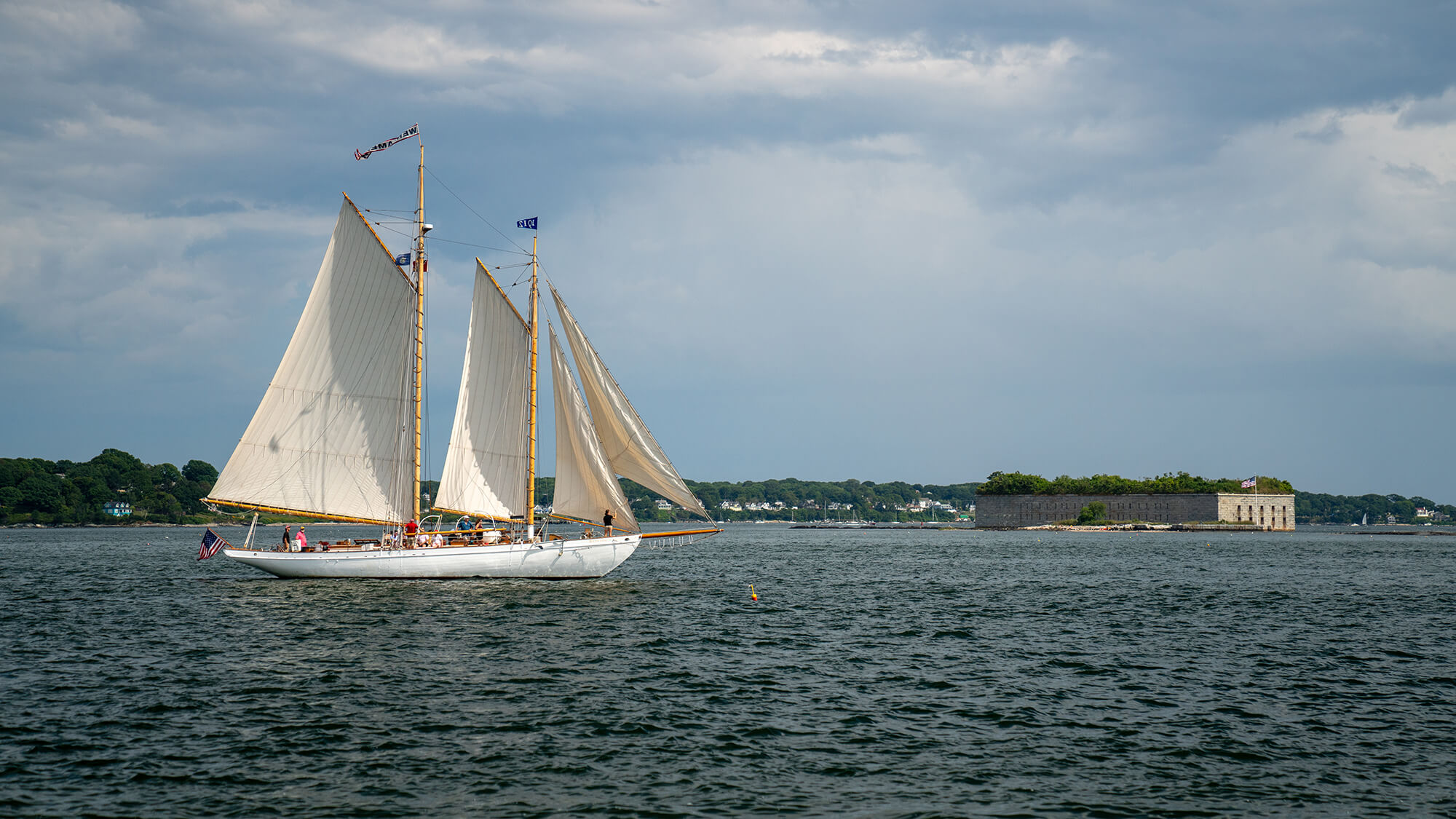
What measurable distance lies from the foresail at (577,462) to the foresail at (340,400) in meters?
8.32

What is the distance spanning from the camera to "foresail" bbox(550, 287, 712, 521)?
48344 millimetres

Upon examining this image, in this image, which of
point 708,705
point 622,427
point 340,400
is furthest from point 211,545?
point 708,705

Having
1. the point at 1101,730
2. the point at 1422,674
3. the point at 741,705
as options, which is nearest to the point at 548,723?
the point at 741,705

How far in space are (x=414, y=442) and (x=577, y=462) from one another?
9028 mm

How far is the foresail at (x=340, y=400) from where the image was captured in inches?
1924

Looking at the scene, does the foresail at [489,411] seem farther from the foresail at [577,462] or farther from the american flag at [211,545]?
the american flag at [211,545]

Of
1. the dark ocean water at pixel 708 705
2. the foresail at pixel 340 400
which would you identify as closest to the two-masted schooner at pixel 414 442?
the foresail at pixel 340 400

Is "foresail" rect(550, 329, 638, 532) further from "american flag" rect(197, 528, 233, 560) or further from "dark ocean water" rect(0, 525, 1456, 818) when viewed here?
"american flag" rect(197, 528, 233, 560)

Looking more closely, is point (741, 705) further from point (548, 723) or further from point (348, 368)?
point (348, 368)

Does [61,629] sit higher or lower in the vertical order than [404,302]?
lower

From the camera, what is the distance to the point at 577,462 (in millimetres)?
49875

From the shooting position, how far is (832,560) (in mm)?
97562

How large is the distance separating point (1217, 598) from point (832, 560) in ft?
157

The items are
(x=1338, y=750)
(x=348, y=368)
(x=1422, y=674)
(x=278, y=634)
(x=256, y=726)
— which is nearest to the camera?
(x=1338, y=750)
